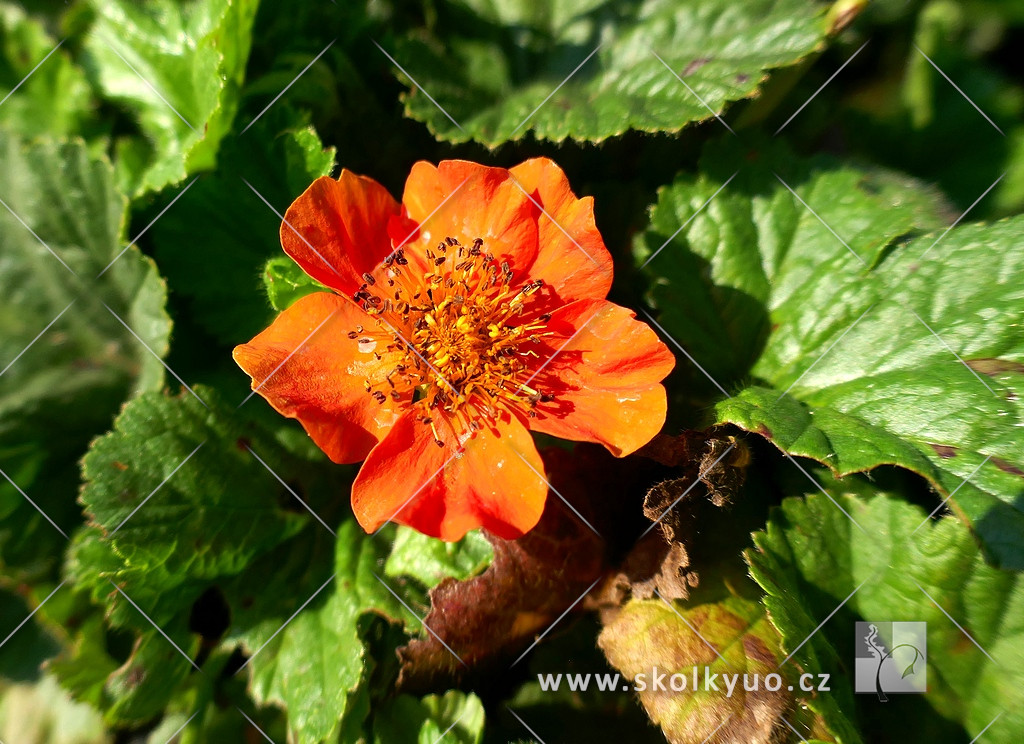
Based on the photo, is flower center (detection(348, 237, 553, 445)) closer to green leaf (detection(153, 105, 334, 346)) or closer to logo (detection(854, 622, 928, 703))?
green leaf (detection(153, 105, 334, 346))

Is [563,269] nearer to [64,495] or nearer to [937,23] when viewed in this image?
[64,495]

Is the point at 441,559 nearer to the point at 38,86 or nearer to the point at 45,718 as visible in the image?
the point at 45,718

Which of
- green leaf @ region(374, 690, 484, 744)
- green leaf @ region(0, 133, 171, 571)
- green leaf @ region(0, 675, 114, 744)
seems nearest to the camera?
green leaf @ region(374, 690, 484, 744)

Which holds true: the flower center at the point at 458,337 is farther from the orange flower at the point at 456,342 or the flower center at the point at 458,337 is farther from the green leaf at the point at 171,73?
the green leaf at the point at 171,73

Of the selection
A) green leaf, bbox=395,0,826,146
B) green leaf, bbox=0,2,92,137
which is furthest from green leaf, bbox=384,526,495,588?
green leaf, bbox=0,2,92,137

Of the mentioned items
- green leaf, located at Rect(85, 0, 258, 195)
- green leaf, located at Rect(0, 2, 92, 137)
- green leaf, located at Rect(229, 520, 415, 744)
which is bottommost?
green leaf, located at Rect(229, 520, 415, 744)

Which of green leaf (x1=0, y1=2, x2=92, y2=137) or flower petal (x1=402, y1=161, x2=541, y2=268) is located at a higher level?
green leaf (x1=0, y1=2, x2=92, y2=137)
